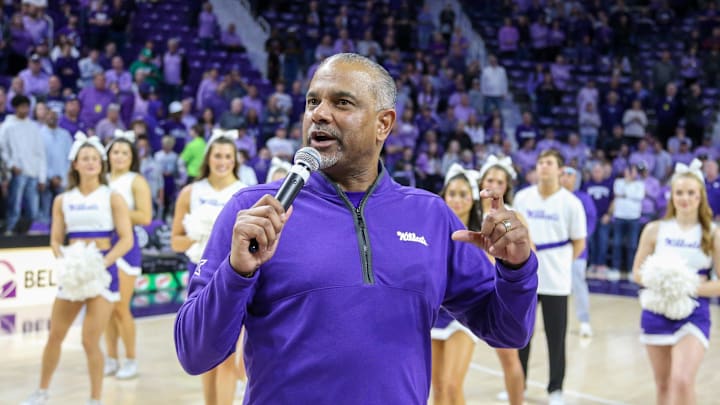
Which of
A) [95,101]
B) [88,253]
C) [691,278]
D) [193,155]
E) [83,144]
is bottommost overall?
[88,253]

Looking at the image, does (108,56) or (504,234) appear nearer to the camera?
(504,234)

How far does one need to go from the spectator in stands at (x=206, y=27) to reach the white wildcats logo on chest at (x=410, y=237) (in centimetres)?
1369

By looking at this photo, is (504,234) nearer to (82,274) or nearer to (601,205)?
(82,274)

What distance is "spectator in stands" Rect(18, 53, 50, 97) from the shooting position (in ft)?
37.4

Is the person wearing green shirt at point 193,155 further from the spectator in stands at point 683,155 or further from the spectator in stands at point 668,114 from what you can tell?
the spectator in stands at point 668,114

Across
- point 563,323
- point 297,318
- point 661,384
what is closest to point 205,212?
point 563,323

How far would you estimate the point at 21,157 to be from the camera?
10164 mm

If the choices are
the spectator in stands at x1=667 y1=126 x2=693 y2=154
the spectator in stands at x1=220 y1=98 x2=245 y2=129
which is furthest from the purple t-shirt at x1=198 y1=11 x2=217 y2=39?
the spectator in stands at x1=667 y1=126 x2=693 y2=154

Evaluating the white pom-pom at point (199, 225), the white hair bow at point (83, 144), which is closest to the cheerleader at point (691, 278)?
the white pom-pom at point (199, 225)

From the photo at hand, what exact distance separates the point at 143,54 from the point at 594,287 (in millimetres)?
7337

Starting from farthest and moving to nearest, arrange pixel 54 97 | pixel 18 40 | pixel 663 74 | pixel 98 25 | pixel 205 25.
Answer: pixel 663 74
pixel 205 25
pixel 98 25
pixel 18 40
pixel 54 97

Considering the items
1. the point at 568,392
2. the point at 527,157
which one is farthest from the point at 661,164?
the point at 568,392

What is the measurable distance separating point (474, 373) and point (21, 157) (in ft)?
19.7

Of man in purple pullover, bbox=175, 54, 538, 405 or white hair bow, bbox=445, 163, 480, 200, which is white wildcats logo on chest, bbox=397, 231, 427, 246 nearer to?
man in purple pullover, bbox=175, 54, 538, 405
